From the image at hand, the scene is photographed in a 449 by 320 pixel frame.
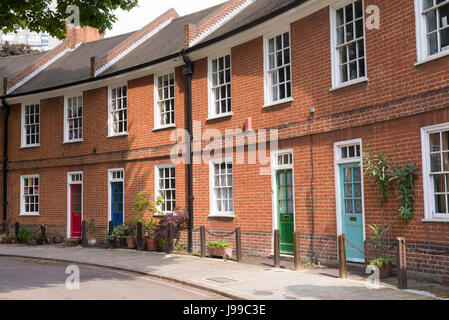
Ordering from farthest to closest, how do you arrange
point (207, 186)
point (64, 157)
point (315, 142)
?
point (64, 157) → point (207, 186) → point (315, 142)

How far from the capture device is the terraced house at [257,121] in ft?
33.4

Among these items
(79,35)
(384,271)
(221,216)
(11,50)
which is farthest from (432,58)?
(11,50)

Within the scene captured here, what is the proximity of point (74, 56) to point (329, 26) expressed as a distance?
1619 centimetres

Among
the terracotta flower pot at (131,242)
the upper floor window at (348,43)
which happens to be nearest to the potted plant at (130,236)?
the terracotta flower pot at (131,242)

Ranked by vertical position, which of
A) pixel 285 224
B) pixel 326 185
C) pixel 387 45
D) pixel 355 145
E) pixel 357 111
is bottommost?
pixel 285 224

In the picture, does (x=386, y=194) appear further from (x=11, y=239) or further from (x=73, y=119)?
(x=11, y=239)

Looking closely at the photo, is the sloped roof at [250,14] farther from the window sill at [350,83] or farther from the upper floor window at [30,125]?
the upper floor window at [30,125]

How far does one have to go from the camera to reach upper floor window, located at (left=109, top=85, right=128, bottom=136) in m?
19.0

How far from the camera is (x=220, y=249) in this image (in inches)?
552

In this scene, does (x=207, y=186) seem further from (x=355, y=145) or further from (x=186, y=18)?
(x=186, y=18)

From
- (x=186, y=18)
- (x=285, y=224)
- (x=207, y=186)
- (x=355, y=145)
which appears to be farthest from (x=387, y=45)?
(x=186, y=18)

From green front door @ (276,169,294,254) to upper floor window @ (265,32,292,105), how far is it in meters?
2.07

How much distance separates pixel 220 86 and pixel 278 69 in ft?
7.84

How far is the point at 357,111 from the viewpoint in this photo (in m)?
11.5
